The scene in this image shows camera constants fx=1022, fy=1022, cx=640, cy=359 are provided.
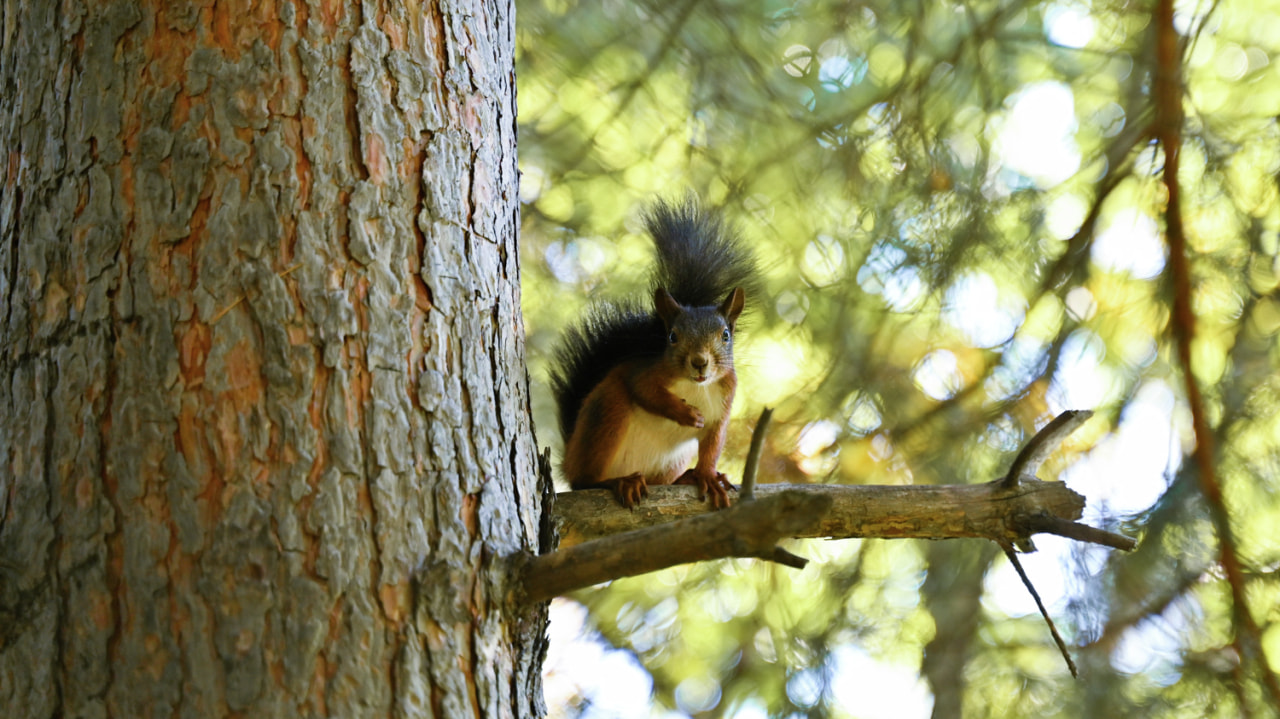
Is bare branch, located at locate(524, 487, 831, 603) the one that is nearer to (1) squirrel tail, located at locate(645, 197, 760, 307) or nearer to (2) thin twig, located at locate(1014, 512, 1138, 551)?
(2) thin twig, located at locate(1014, 512, 1138, 551)

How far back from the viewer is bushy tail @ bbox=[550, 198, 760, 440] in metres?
2.02

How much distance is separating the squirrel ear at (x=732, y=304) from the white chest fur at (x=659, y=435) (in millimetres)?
142

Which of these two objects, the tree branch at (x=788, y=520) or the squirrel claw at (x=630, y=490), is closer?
the tree branch at (x=788, y=520)

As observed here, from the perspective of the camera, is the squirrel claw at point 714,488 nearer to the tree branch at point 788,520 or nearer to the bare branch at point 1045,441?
the tree branch at point 788,520

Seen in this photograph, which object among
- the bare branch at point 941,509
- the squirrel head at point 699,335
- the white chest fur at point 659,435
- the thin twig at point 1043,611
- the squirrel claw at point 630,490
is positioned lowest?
the thin twig at point 1043,611

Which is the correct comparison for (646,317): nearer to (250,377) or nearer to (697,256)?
(697,256)

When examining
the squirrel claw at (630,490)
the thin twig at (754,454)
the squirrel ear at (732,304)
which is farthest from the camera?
the squirrel ear at (732,304)

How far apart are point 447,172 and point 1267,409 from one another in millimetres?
1589

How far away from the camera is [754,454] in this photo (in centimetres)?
78

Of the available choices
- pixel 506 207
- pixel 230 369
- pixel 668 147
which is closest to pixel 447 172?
pixel 506 207

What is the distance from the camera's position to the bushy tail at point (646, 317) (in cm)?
202

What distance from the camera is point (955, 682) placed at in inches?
81.0

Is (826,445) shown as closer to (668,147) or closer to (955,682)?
(955,682)

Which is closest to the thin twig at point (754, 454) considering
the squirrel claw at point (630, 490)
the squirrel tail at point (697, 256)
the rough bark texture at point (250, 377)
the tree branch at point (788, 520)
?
the tree branch at point (788, 520)
